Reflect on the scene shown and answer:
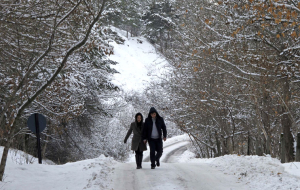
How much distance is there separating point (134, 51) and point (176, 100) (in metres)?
55.0

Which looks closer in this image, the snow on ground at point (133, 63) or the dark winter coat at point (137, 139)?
the dark winter coat at point (137, 139)

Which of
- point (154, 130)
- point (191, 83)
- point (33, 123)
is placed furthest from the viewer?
point (191, 83)

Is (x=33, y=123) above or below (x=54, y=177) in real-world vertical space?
above

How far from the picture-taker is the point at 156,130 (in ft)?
35.7

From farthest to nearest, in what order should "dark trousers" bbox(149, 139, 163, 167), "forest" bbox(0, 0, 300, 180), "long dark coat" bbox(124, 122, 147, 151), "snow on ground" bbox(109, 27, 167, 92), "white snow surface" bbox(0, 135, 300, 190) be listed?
1. "snow on ground" bbox(109, 27, 167, 92)
2. "long dark coat" bbox(124, 122, 147, 151)
3. "dark trousers" bbox(149, 139, 163, 167)
4. "forest" bbox(0, 0, 300, 180)
5. "white snow surface" bbox(0, 135, 300, 190)

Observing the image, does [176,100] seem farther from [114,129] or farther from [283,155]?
[114,129]

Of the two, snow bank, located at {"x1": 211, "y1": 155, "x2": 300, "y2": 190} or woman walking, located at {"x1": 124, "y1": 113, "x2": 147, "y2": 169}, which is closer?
snow bank, located at {"x1": 211, "y1": 155, "x2": 300, "y2": 190}

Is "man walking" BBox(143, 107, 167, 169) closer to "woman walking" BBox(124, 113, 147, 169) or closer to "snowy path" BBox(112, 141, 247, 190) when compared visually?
"woman walking" BBox(124, 113, 147, 169)

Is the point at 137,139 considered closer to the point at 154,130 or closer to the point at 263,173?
the point at 154,130

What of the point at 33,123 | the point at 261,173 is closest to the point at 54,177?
the point at 33,123

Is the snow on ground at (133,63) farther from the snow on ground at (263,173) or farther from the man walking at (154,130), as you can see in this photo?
the snow on ground at (263,173)

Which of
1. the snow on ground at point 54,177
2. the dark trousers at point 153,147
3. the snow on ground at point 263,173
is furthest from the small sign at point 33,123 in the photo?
the snow on ground at point 263,173

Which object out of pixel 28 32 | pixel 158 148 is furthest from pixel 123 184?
pixel 28 32

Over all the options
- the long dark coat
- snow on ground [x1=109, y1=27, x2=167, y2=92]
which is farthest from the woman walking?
snow on ground [x1=109, y1=27, x2=167, y2=92]
